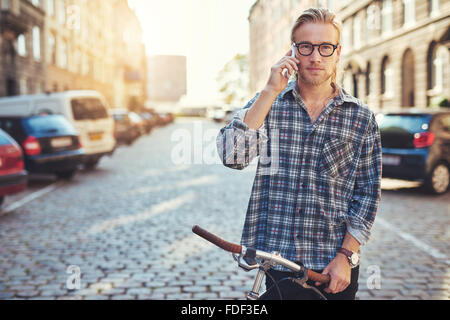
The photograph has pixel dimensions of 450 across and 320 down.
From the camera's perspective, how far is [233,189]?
11.0m

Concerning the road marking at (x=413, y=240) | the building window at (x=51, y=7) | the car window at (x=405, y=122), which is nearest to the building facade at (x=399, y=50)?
the car window at (x=405, y=122)

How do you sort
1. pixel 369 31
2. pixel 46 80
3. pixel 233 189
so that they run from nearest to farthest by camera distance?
pixel 233 189
pixel 369 31
pixel 46 80

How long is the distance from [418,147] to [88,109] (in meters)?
8.37

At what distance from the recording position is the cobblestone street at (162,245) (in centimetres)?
460

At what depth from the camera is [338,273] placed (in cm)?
188

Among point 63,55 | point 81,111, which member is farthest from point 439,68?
point 63,55

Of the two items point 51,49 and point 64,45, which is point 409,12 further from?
point 64,45

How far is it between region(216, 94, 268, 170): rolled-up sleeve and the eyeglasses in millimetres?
278

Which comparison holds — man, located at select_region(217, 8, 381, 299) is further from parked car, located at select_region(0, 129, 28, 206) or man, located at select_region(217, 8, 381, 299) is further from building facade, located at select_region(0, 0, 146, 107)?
building facade, located at select_region(0, 0, 146, 107)

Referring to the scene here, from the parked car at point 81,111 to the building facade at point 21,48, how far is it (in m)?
14.0
